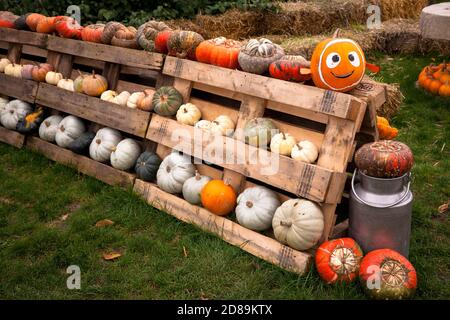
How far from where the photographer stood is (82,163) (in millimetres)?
5125

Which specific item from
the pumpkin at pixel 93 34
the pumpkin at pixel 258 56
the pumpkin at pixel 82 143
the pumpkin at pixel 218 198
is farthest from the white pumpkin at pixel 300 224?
the pumpkin at pixel 93 34

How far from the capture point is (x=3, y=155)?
5.64 meters

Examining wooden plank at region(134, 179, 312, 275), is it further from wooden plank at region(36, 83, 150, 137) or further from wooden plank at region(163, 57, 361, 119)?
wooden plank at region(163, 57, 361, 119)

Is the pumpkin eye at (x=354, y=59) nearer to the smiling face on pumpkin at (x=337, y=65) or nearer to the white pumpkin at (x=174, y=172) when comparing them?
the smiling face on pumpkin at (x=337, y=65)

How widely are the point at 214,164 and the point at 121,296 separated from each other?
149cm

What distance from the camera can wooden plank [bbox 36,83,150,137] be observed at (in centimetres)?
474

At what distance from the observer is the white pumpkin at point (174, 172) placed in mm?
4312

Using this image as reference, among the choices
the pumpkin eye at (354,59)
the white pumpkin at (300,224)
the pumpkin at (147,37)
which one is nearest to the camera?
the white pumpkin at (300,224)

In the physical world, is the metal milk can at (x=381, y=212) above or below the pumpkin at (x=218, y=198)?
above

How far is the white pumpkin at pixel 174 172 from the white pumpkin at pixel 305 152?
1067 millimetres

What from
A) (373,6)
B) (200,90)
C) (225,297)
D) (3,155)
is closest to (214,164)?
(200,90)

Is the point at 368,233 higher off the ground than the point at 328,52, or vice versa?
the point at 328,52

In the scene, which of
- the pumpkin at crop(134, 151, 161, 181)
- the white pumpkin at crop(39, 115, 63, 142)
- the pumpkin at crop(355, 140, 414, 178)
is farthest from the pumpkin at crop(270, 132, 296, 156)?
the white pumpkin at crop(39, 115, 63, 142)

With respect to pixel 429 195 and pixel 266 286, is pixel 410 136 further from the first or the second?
pixel 266 286
